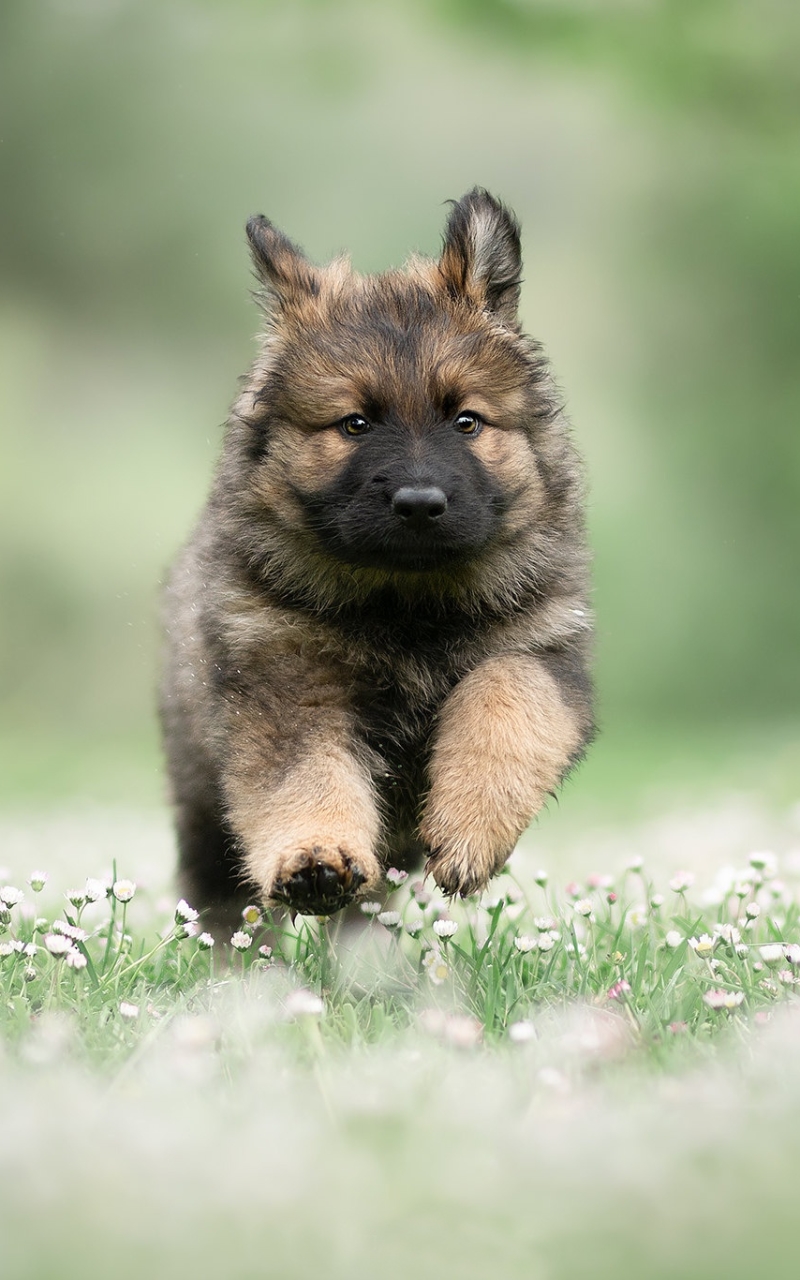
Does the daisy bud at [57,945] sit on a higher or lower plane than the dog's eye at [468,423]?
lower

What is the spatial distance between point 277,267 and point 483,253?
583mm

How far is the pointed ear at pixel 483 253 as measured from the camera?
3.82 metres

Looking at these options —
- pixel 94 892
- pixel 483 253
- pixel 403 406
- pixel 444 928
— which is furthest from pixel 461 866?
pixel 483 253

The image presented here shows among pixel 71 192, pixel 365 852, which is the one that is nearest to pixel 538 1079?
pixel 365 852

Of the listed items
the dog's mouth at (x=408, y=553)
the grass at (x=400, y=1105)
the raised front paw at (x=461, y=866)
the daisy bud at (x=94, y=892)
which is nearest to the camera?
the grass at (x=400, y=1105)

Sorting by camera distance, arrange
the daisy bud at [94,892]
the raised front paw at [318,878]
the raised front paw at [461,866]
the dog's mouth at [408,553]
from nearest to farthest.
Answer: the raised front paw at [318,878] < the raised front paw at [461,866] < the daisy bud at [94,892] < the dog's mouth at [408,553]

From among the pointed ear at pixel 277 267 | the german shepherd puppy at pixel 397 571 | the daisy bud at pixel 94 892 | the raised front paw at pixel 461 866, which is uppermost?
the pointed ear at pixel 277 267

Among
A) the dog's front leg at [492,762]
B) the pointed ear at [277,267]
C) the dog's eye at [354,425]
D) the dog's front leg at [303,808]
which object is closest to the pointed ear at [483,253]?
the pointed ear at [277,267]

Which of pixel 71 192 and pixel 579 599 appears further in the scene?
pixel 71 192

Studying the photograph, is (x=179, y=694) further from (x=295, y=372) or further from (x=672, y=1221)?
(x=672, y=1221)

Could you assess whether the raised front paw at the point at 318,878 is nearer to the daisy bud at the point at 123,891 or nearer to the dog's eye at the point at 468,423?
the daisy bud at the point at 123,891

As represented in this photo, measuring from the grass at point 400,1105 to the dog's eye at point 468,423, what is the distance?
4.03 ft

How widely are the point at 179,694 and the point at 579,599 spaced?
1296 mm

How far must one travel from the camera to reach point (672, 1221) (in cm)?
186
